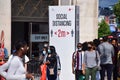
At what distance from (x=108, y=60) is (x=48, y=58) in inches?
80.3

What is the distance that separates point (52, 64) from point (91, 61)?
1.51 m

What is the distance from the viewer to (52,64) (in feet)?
55.4

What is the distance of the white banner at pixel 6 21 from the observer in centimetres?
2166

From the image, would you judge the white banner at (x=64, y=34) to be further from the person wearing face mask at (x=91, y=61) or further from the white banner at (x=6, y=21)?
the white banner at (x=6, y=21)

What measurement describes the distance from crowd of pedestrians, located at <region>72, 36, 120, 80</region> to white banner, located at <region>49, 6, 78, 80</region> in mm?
1152

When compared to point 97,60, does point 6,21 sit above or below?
above

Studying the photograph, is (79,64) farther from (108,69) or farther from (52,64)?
(108,69)

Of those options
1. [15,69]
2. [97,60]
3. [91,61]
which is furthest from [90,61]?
[15,69]

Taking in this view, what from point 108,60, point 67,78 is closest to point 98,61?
point 108,60

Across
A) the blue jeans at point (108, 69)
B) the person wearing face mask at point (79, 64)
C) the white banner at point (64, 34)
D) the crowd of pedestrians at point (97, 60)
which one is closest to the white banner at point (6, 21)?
the white banner at point (64, 34)

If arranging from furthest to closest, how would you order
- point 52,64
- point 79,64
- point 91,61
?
point 79,64 → point 52,64 → point 91,61

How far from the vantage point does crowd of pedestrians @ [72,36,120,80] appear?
16.1 m

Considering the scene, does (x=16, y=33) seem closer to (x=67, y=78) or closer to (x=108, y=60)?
(x=67, y=78)

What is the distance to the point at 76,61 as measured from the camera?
56.1 ft
